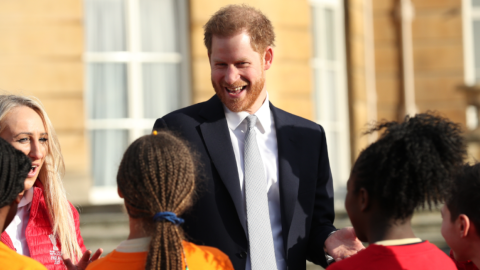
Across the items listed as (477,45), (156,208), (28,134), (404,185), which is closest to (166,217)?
(156,208)

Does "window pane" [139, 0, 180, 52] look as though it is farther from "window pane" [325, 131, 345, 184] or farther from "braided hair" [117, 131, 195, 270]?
"braided hair" [117, 131, 195, 270]

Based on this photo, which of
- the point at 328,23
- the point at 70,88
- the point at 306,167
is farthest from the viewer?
the point at 328,23

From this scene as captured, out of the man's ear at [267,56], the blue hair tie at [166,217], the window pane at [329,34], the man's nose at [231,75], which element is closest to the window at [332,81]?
the window pane at [329,34]

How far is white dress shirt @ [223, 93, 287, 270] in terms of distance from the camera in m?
2.40

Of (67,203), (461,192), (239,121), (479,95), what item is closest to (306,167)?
(239,121)

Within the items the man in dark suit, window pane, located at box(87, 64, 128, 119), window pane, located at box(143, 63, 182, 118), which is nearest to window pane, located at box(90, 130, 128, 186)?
window pane, located at box(87, 64, 128, 119)

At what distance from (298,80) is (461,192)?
396 centimetres

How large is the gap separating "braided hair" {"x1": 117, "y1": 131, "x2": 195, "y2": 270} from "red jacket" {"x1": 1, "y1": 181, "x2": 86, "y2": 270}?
0.79 meters

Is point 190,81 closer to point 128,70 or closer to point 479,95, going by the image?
point 128,70

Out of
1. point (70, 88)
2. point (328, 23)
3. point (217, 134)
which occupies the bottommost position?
point (217, 134)

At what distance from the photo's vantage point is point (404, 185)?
182cm

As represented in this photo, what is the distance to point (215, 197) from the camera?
2367mm

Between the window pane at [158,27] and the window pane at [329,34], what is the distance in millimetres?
2046

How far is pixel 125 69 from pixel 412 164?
177 inches
